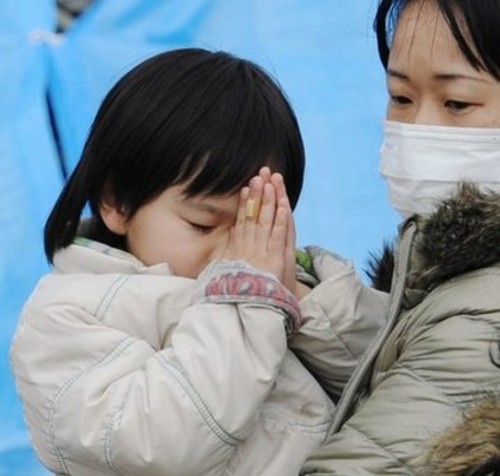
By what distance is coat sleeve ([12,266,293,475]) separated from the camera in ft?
5.28

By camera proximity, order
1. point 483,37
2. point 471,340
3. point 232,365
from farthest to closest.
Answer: point 483,37
point 232,365
point 471,340

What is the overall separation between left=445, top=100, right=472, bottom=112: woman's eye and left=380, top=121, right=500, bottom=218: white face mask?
27mm

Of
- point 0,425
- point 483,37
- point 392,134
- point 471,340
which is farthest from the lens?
point 0,425

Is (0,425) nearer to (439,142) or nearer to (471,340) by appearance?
(439,142)

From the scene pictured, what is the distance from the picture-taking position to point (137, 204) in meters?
1.84

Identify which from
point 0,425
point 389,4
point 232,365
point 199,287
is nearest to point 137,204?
point 199,287

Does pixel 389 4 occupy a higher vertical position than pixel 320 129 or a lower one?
higher

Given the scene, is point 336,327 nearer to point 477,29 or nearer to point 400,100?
point 400,100

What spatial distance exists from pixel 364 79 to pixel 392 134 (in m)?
1.33

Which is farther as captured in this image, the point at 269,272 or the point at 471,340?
the point at 269,272

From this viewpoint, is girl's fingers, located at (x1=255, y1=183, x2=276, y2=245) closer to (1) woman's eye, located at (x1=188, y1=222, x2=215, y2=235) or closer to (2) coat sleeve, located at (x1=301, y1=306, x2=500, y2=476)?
(1) woman's eye, located at (x1=188, y1=222, x2=215, y2=235)

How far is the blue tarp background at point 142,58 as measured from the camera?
3.00m

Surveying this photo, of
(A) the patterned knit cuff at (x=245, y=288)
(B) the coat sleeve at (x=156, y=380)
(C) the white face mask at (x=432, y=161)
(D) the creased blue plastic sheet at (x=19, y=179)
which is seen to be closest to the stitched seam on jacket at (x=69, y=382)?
(B) the coat sleeve at (x=156, y=380)

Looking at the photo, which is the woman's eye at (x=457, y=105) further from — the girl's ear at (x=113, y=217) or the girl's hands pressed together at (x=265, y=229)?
the girl's ear at (x=113, y=217)
